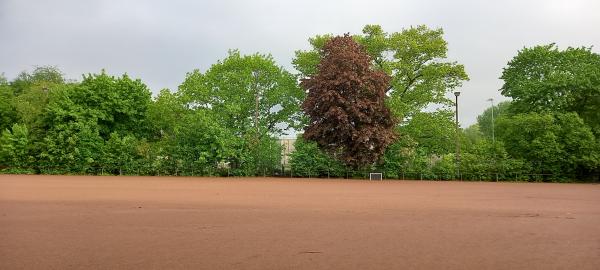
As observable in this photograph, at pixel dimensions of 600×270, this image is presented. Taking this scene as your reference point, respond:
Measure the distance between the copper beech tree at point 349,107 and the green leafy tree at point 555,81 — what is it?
11.9 metres

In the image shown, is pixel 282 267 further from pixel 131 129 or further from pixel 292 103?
pixel 131 129

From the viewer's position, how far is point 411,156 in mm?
34562

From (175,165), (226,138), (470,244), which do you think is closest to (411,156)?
(226,138)

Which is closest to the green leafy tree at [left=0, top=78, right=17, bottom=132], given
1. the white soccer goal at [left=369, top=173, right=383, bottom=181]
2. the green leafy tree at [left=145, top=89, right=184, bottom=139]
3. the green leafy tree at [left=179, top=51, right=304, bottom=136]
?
the green leafy tree at [left=145, top=89, right=184, bottom=139]

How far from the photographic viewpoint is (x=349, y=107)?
32.3 m

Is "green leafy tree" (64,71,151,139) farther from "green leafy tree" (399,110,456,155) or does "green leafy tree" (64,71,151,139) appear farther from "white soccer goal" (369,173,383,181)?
"green leafy tree" (399,110,456,155)

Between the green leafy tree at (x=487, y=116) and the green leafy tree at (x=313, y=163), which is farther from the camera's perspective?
the green leafy tree at (x=487, y=116)

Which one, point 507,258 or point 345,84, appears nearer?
point 507,258

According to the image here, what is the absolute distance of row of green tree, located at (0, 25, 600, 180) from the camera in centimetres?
3347

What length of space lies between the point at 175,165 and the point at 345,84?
48.3 ft

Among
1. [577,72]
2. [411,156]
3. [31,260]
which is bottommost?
[31,260]

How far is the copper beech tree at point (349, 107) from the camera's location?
32312 mm

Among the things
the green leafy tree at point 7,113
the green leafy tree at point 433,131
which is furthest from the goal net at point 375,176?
the green leafy tree at point 7,113

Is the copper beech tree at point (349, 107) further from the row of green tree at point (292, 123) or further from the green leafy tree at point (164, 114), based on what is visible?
the green leafy tree at point (164, 114)
